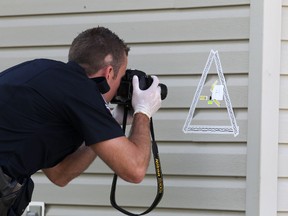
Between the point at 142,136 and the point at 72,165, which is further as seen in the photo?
the point at 72,165

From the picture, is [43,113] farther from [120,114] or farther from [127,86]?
[120,114]

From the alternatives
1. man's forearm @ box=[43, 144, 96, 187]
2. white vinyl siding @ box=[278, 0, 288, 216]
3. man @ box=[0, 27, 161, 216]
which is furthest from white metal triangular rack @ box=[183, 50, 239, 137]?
man @ box=[0, 27, 161, 216]

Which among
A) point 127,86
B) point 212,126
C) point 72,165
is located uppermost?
point 127,86

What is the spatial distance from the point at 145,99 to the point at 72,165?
1.69 feet

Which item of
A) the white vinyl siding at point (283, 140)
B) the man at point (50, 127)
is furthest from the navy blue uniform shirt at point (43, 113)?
the white vinyl siding at point (283, 140)

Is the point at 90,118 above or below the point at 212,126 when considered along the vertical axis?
above

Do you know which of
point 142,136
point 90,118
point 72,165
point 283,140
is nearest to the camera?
point 90,118

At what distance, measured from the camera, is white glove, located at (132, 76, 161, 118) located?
99.6 inches

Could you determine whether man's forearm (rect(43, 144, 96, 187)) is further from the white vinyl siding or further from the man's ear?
the white vinyl siding

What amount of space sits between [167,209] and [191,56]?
91cm

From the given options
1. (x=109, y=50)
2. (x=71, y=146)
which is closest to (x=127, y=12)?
(x=109, y=50)

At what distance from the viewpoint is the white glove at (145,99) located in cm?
253

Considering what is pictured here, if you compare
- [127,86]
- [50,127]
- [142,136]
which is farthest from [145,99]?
[50,127]

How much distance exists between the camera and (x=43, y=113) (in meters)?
2.27
